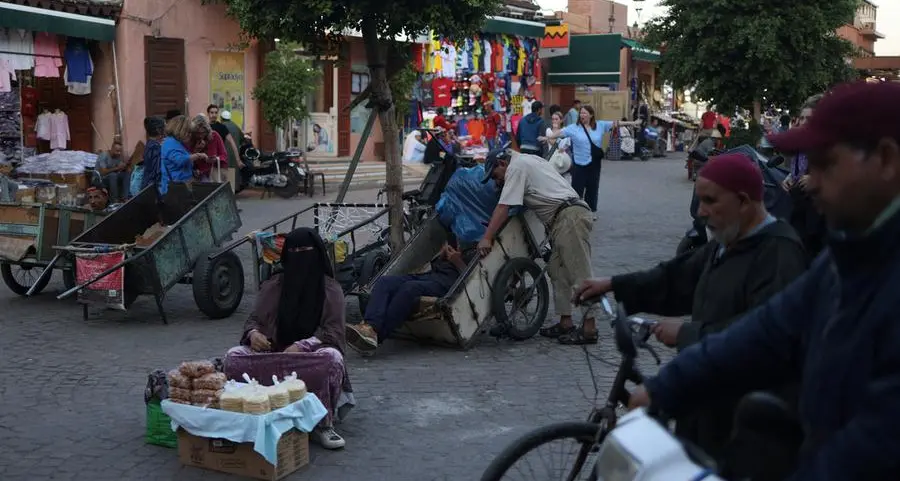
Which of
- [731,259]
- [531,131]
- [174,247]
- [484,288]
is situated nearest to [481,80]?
[531,131]

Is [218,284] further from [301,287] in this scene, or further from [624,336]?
[624,336]

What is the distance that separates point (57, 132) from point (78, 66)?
1180 millimetres

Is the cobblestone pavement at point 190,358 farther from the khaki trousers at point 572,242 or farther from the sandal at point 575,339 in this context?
the khaki trousers at point 572,242

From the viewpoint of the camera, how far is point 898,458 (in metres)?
1.95

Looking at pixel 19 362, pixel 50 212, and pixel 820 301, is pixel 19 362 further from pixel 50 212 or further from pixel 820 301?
pixel 820 301

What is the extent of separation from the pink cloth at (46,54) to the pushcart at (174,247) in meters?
8.02

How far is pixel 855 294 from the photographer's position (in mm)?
2127

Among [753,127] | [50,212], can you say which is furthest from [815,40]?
[50,212]

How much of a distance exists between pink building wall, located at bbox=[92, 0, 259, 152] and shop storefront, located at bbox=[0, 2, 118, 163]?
0.70 feet

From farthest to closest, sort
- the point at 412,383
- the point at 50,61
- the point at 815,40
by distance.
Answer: the point at 815,40
the point at 50,61
the point at 412,383

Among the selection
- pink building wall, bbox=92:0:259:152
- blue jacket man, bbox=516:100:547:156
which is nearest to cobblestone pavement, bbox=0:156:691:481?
blue jacket man, bbox=516:100:547:156

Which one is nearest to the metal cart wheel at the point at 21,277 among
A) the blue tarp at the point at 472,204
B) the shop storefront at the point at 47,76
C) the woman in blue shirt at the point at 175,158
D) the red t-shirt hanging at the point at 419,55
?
the woman in blue shirt at the point at 175,158

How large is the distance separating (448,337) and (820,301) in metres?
5.74

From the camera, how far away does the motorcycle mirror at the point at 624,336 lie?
348cm
